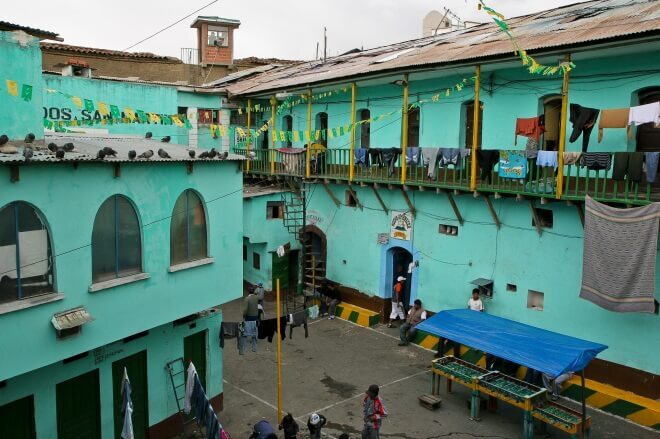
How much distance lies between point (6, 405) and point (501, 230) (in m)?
13.3

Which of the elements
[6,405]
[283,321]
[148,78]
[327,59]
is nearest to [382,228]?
[283,321]

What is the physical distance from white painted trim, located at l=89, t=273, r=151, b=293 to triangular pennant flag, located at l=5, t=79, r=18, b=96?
3.51 m

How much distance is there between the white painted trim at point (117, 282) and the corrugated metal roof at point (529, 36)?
33.8 feet

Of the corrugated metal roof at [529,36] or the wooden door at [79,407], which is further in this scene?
the corrugated metal roof at [529,36]

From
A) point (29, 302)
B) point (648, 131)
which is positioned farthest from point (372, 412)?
point (648, 131)

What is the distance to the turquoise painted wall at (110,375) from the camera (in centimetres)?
1041

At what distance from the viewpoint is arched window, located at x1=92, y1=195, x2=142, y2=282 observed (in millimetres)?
10508

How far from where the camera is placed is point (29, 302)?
30.5 feet

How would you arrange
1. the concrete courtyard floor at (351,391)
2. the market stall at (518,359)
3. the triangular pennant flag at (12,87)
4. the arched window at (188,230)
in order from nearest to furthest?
1. the triangular pennant flag at (12,87)
2. the arched window at (188,230)
3. the market stall at (518,359)
4. the concrete courtyard floor at (351,391)

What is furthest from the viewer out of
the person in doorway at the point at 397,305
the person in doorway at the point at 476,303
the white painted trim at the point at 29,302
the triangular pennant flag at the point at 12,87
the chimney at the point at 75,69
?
the chimney at the point at 75,69

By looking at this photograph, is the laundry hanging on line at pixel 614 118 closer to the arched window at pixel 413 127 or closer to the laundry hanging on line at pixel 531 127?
the laundry hanging on line at pixel 531 127

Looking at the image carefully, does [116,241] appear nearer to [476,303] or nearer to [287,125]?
[476,303]

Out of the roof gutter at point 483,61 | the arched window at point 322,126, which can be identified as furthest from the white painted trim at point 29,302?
the arched window at point 322,126

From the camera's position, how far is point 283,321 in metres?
14.4
